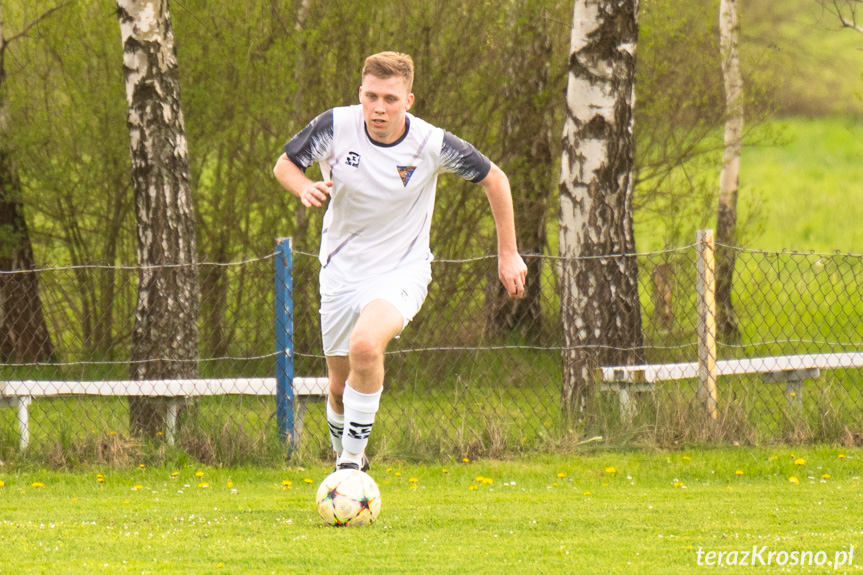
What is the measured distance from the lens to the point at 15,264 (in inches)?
446

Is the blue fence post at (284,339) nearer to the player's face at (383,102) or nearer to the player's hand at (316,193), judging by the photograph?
the player's face at (383,102)

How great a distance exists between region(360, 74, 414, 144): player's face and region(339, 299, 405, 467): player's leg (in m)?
0.86

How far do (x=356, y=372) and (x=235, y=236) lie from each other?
632 centimetres

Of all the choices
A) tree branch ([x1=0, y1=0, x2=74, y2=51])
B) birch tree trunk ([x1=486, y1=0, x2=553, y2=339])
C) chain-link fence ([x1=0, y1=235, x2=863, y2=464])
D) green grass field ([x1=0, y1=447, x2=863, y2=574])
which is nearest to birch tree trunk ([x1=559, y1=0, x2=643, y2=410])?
chain-link fence ([x1=0, y1=235, x2=863, y2=464])

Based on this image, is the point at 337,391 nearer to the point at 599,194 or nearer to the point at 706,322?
the point at 706,322

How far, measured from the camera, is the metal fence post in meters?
7.51

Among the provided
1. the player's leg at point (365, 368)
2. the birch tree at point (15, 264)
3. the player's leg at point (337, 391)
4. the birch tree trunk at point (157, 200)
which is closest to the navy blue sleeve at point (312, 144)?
the player's leg at point (365, 368)

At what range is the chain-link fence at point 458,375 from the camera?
7176mm

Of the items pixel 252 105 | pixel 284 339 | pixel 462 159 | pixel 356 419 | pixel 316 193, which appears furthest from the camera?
pixel 252 105

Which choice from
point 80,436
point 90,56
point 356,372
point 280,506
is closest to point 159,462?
point 80,436

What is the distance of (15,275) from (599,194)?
20.6 ft

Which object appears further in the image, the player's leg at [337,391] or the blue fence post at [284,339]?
the blue fence post at [284,339]

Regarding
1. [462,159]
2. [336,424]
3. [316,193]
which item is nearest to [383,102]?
[462,159]

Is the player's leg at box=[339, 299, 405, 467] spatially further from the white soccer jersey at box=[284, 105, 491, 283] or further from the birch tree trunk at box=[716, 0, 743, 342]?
the birch tree trunk at box=[716, 0, 743, 342]
